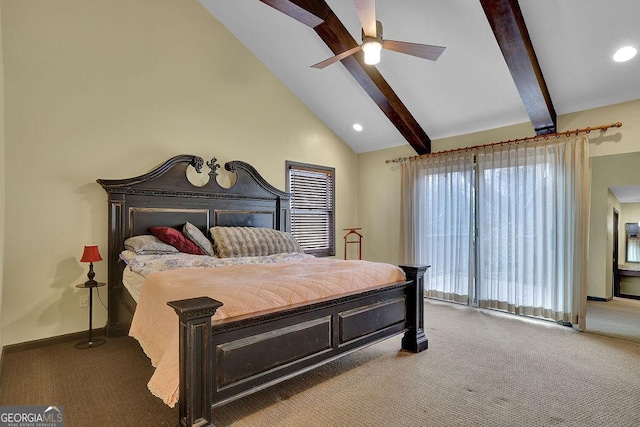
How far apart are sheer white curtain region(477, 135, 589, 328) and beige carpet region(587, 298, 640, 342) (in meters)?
0.37

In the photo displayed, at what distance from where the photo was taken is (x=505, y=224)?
14.8 feet

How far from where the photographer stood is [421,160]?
5.47 metres

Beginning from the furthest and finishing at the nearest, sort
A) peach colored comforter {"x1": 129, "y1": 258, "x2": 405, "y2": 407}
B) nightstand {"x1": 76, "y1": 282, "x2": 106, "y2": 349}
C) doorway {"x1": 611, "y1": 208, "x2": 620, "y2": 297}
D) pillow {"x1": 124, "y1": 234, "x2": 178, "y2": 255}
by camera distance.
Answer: doorway {"x1": 611, "y1": 208, "x2": 620, "y2": 297} → pillow {"x1": 124, "y1": 234, "x2": 178, "y2": 255} → nightstand {"x1": 76, "y1": 282, "x2": 106, "y2": 349} → peach colored comforter {"x1": 129, "y1": 258, "x2": 405, "y2": 407}

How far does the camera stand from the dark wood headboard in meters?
3.63

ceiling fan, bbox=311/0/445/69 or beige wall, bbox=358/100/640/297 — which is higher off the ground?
ceiling fan, bbox=311/0/445/69

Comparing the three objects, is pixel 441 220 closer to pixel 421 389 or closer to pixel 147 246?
pixel 421 389

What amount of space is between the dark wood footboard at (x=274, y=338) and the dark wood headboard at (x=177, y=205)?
1.60 meters

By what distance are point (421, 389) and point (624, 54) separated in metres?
3.65

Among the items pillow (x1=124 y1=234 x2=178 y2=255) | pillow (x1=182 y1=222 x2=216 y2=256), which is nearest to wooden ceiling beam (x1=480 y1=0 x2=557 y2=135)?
pillow (x1=182 y1=222 x2=216 y2=256)

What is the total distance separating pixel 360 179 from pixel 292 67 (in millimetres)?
2406

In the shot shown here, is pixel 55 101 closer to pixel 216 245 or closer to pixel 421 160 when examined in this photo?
pixel 216 245

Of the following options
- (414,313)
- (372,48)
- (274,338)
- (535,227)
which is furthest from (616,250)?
(274,338)

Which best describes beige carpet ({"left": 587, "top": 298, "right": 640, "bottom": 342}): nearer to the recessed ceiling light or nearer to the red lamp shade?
the recessed ceiling light

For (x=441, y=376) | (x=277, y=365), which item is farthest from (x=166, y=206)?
(x=441, y=376)
